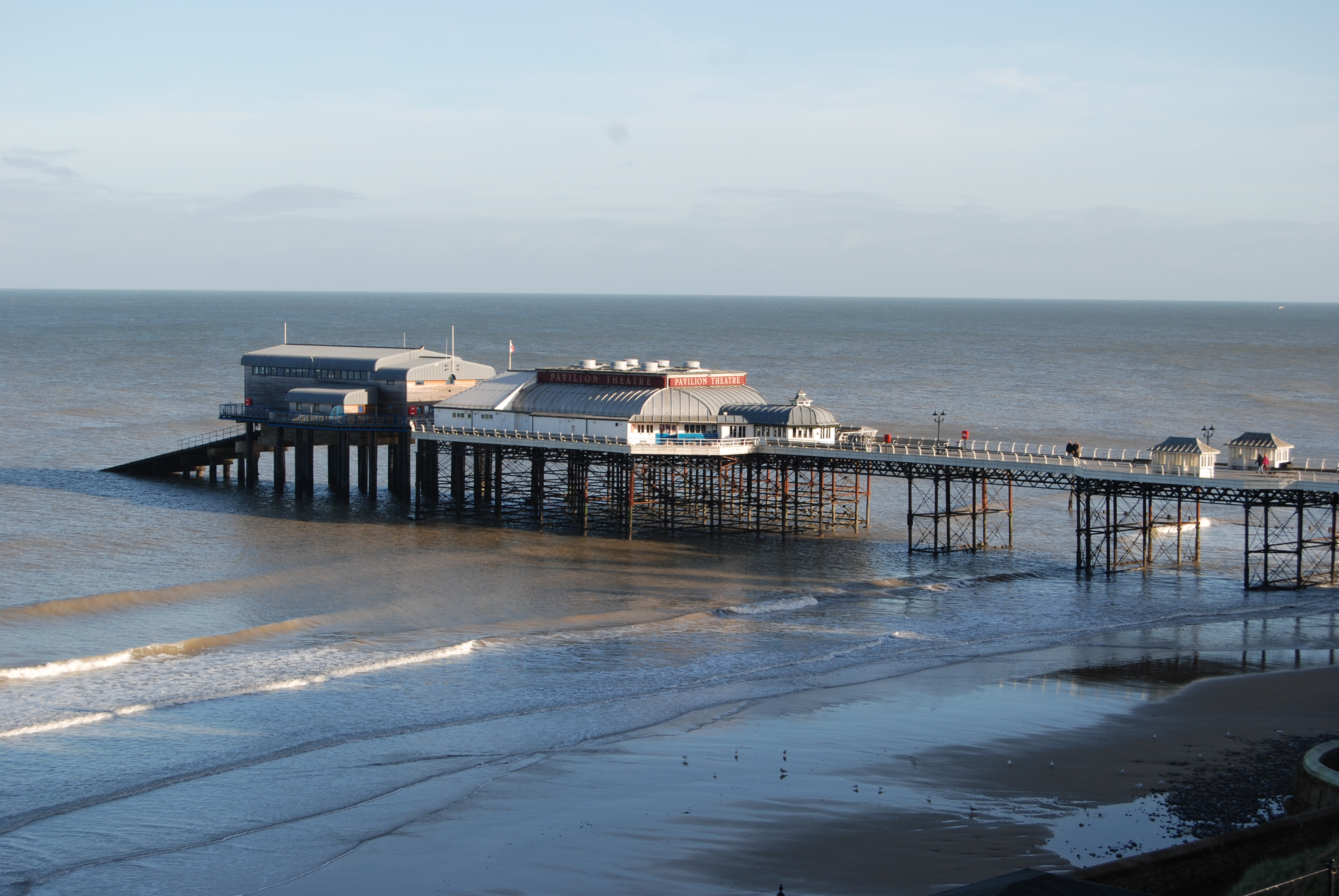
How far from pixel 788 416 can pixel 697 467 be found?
6151mm

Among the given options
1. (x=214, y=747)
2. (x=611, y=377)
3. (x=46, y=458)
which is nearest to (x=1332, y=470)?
(x=611, y=377)

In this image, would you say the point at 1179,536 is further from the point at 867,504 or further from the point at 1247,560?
the point at 867,504

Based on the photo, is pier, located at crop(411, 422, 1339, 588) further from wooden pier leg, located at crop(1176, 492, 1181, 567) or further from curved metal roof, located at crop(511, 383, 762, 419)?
curved metal roof, located at crop(511, 383, 762, 419)

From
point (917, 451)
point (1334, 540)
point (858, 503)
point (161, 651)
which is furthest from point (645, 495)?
point (161, 651)

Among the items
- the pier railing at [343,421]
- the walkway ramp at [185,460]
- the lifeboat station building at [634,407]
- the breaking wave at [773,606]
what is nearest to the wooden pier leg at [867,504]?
the lifeboat station building at [634,407]

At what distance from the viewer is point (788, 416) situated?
5844 cm

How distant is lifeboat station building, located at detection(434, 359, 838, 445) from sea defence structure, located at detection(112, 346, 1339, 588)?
0.08 meters

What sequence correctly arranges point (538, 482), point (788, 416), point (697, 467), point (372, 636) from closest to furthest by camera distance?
point (372, 636), point (788, 416), point (697, 467), point (538, 482)

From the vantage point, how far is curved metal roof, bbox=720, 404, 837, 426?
191ft

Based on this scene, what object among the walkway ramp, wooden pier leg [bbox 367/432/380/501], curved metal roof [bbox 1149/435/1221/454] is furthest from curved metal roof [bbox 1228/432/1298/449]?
the walkway ramp

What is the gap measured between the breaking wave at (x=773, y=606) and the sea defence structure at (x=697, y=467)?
10.3m

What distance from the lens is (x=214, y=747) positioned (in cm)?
3014

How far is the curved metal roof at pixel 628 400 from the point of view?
59.2 meters

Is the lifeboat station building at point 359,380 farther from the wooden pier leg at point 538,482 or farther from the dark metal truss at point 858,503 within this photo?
the wooden pier leg at point 538,482
